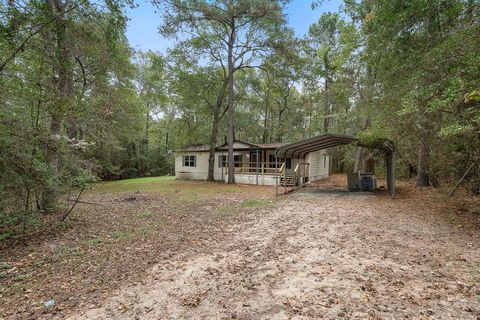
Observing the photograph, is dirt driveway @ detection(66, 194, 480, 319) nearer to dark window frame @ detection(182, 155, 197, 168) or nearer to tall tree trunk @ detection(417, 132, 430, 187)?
tall tree trunk @ detection(417, 132, 430, 187)

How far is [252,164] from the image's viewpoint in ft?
61.5

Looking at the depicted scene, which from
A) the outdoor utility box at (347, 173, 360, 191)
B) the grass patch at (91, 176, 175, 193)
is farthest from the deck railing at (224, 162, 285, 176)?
the outdoor utility box at (347, 173, 360, 191)

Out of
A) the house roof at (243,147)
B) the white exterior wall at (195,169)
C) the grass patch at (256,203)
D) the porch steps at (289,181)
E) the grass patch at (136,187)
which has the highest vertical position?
the house roof at (243,147)

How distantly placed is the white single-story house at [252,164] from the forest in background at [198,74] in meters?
2.31

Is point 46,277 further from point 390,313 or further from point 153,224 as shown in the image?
point 390,313

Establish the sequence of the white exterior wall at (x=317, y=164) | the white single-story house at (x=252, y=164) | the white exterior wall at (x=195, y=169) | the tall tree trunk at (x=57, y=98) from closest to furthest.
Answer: the tall tree trunk at (x=57, y=98), the white single-story house at (x=252, y=164), the white exterior wall at (x=317, y=164), the white exterior wall at (x=195, y=169)

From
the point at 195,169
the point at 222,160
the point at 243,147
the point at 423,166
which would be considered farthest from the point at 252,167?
the point at 423,166

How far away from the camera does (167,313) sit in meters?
2.83

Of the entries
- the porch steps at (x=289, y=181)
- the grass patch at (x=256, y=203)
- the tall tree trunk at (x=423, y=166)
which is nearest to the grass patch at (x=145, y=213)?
the grass patch at (x=256, y=203)

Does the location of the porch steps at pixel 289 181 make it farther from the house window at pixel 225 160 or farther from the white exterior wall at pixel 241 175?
the house window at pixel 225 160

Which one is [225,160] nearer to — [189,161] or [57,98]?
[189,161]

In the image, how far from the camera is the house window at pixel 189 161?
68.0 ft

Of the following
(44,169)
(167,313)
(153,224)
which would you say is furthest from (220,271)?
(44,169)

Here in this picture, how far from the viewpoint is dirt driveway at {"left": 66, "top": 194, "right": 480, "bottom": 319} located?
2.78 meters
